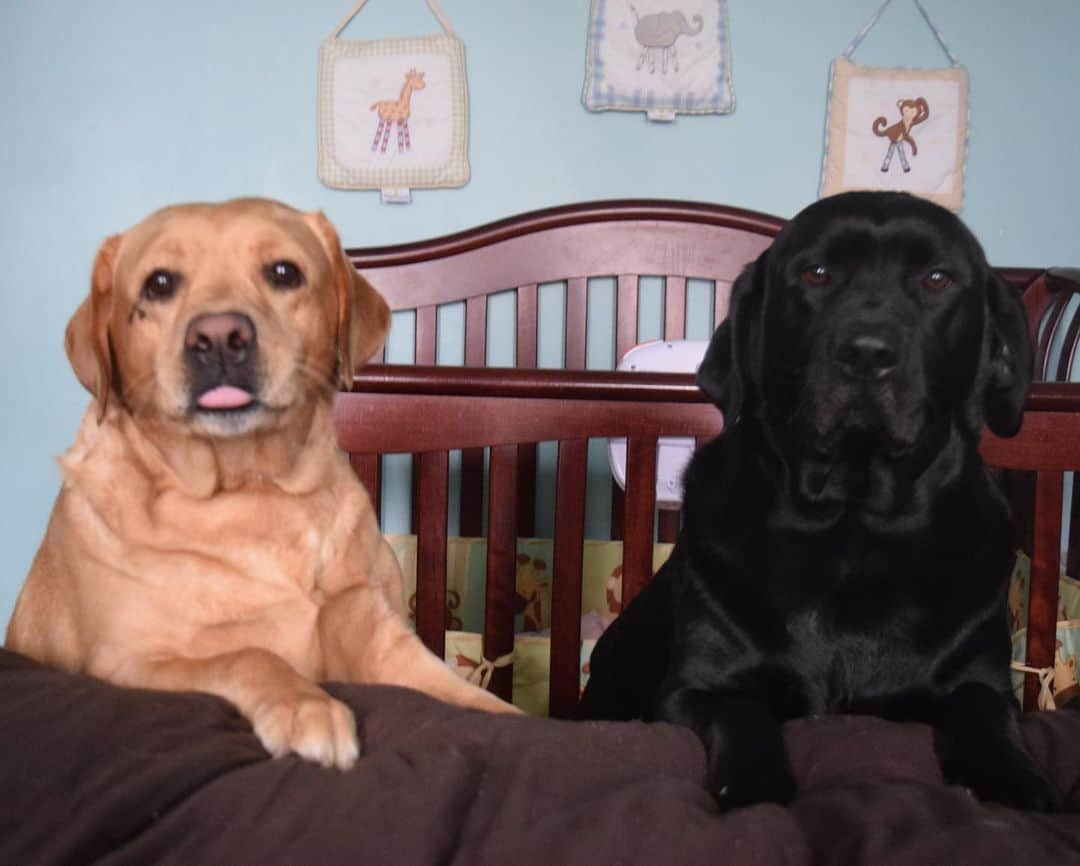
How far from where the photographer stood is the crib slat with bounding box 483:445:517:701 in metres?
1.58

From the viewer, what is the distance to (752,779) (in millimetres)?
982

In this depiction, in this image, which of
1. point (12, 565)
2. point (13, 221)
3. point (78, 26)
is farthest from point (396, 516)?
point (78, 26)

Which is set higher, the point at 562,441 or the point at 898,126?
the point at 898,126

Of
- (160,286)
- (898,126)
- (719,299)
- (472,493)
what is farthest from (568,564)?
(898,126)

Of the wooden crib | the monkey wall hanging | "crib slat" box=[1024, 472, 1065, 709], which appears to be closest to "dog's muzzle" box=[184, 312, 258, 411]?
the wooden crib

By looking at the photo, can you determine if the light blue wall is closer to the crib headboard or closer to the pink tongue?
the crib headboard

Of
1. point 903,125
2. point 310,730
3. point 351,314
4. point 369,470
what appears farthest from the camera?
point 903,125

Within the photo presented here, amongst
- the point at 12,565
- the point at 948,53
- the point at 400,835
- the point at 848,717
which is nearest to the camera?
the point at 400,835

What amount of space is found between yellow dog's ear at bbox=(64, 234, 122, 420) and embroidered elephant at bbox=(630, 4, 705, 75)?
A: 1.80m

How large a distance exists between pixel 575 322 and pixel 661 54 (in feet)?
2.32

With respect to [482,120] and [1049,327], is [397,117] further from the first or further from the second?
[1049,327]

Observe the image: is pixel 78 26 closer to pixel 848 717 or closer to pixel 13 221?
pixel 13 221

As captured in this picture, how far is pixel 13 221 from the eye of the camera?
2891 mm

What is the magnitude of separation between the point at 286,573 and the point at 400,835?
20.6 inches
